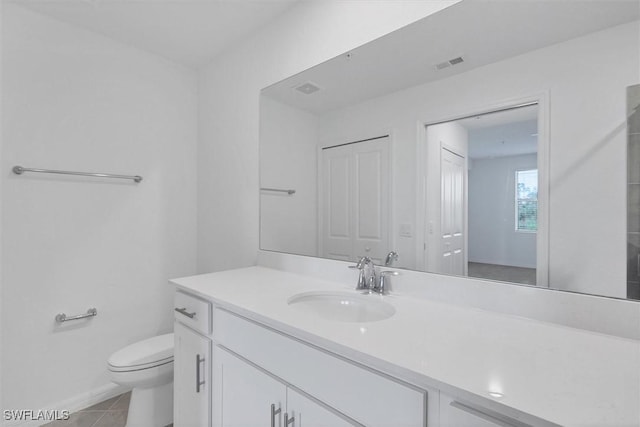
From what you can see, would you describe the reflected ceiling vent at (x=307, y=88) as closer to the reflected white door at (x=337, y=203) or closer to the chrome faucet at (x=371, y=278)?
the reflected white door at (x=337, y=203)

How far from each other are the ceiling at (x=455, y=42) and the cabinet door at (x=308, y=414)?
122cm

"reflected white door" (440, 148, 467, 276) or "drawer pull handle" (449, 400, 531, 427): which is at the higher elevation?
"reflected white door" (440, 148, 467, 276)

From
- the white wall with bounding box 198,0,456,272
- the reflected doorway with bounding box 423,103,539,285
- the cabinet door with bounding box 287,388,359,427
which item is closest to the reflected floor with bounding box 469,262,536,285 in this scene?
the reflected doorway with bounding box 423,103,539,285

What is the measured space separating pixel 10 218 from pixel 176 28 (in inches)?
57.3

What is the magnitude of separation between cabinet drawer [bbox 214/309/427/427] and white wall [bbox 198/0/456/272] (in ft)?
3.08

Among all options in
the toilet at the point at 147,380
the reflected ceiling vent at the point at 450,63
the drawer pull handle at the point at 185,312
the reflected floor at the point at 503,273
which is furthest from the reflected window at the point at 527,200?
the toilet at the point at 147,380

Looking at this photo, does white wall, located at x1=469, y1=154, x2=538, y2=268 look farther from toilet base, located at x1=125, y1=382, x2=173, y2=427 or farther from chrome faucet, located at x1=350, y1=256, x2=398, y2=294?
toilet base, located at x1=125, y1=382, x2=173, y2=427

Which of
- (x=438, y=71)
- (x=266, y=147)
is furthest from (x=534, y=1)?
(x=266, y=147)

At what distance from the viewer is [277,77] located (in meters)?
1.79

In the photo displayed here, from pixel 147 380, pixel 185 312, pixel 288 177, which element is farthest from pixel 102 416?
pixel 288 177

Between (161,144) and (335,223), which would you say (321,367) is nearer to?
(335,223)

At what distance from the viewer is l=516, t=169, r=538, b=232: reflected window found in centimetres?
97

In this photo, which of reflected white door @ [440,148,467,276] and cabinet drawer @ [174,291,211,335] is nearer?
reflected white door @ [440,148,467,276]

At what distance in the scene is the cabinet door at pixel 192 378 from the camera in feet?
4.26
